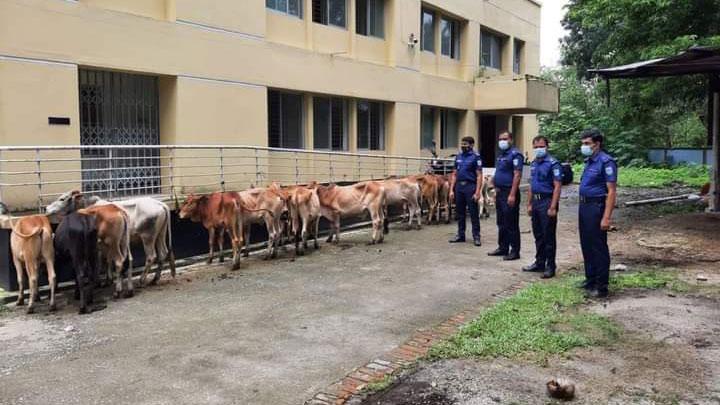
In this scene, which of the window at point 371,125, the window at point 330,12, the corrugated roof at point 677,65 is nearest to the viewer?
the corrugated roof at point 677,65

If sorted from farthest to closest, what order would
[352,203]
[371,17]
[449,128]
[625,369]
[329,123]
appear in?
[449,128] → [371,17] → [329,123] → [352,203] → [625,369]

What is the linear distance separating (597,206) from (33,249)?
6.80 meters

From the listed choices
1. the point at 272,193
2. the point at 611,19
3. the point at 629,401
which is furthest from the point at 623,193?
the point at 629,401

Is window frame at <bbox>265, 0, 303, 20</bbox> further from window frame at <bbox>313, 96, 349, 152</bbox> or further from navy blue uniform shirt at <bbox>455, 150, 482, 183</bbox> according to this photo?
navy blue uniform shirt at <bbox>455, 150, 482, 183</bbox>

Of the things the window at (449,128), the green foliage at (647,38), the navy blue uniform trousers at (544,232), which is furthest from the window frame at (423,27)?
the navy blue uniform trousers at (544,232)

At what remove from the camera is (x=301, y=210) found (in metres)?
11.0

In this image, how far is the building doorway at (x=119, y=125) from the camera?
35.4 feet

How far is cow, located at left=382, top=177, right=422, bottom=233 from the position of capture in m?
13.3

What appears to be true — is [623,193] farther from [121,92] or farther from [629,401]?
[629,401]

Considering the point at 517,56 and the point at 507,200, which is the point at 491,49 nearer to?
the point at 517,56

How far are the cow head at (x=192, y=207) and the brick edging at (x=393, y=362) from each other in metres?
4.65

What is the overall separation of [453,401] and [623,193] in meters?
20.3

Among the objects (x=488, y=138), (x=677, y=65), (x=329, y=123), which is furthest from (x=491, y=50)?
(x=677, y=65)

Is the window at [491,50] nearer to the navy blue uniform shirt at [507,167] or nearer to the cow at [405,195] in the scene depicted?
the cow at [405,195]
